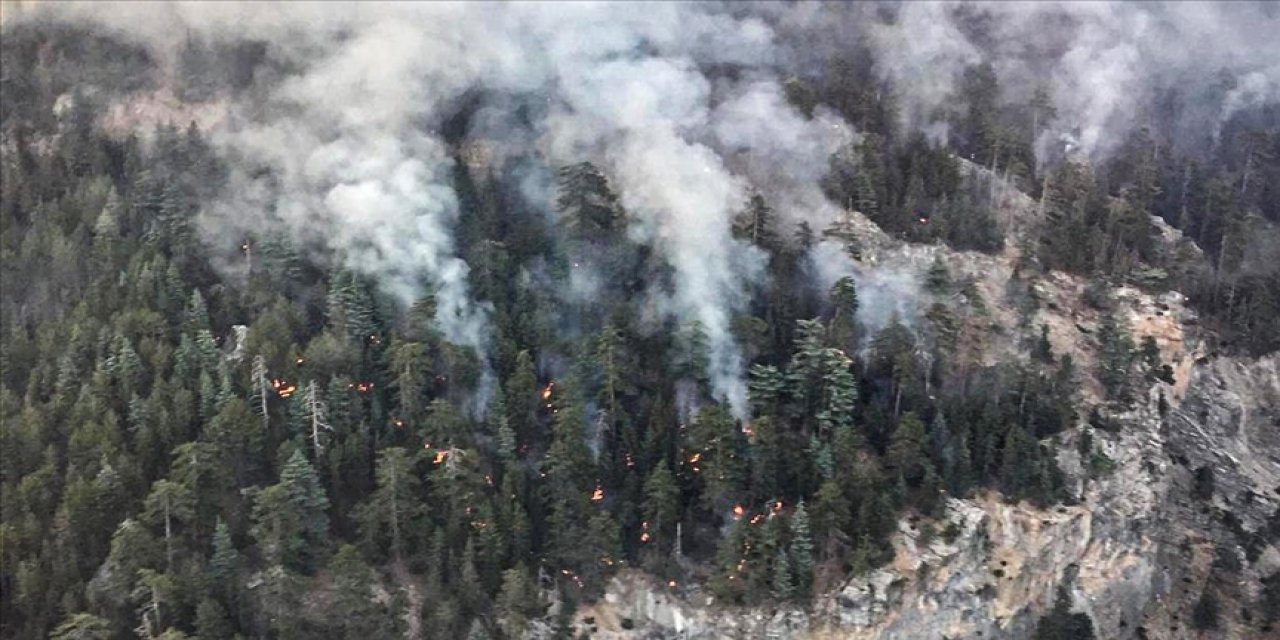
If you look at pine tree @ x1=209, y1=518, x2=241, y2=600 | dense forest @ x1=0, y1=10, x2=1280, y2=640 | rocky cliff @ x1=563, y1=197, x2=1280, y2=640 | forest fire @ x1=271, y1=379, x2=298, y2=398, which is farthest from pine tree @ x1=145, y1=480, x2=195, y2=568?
rocky cliff @ x1=563, y1=197, x2=1280, y2=640

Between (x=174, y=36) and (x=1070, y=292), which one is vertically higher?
(x=174, y=36)

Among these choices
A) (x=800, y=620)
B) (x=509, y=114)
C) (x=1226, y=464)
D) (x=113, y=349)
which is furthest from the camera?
(x=509, y=114)

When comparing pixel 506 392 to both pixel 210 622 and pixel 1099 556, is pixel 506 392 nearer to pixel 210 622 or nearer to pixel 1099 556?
pixel 210 622

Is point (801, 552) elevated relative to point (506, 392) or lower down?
lower down

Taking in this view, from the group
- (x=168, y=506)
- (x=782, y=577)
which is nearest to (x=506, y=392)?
(x=782, y=577)

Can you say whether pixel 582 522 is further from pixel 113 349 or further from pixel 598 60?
pixel 598 60

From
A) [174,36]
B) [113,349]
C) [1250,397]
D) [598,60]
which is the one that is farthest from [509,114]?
[1250,397]

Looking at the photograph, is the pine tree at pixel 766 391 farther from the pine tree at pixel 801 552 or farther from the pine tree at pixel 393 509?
the pine tree at pixel 393 509

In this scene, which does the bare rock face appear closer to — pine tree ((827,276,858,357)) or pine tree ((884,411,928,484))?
pine tree ((884,411,928,484))

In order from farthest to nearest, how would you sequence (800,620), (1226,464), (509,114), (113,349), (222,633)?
(509,114) < (1226,464) < (113,349) < (800,620) < (222,633)
